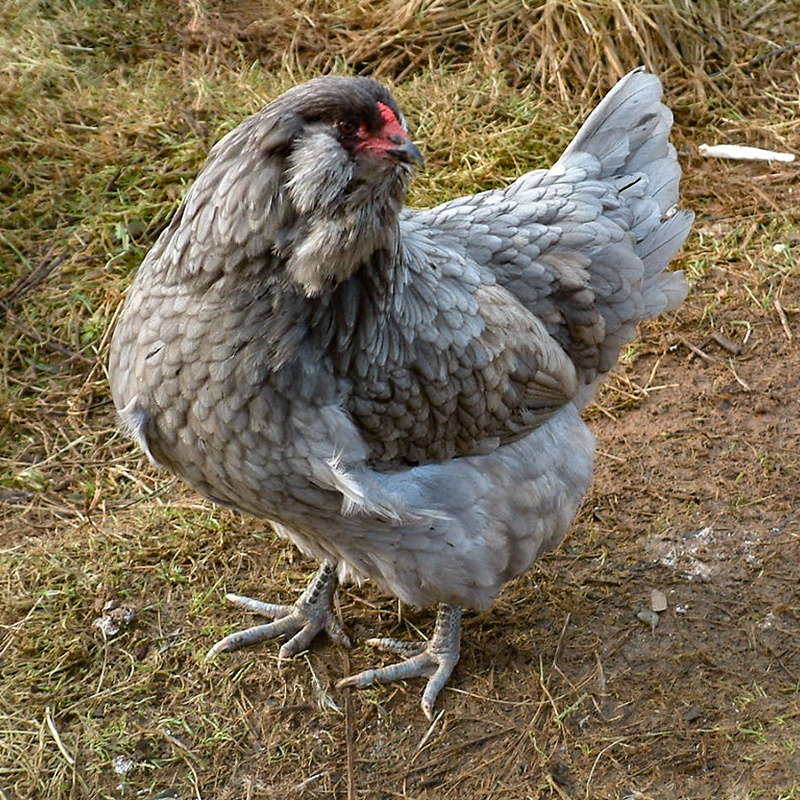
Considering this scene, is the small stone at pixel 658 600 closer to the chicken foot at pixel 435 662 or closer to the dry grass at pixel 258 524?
the dry grass at pixel 258 524

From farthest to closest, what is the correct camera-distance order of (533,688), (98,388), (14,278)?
(14,278) → (98,388) → (533,688)

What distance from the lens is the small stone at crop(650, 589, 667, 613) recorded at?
3.95 m

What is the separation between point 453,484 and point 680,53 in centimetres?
421

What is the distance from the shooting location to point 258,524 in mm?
4266

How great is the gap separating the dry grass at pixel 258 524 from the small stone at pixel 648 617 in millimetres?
58

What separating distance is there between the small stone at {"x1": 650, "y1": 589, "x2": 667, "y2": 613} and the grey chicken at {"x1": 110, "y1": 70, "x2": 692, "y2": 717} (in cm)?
61

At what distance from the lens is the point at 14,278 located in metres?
5.18

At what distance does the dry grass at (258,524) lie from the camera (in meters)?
3.52

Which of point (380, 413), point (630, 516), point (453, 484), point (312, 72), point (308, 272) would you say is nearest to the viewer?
point (308, 272)

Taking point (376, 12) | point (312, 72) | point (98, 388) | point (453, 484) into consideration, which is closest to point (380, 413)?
point (453, 484)

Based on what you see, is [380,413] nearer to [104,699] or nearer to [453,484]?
[453,484]

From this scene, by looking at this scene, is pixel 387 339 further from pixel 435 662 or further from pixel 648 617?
pixel 648 617

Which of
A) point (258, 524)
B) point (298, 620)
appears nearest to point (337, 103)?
point (298, 620)

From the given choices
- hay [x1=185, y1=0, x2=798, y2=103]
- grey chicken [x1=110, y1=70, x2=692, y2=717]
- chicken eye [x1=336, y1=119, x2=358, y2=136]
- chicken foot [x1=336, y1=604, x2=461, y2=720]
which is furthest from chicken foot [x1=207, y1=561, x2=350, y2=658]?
hay [x1=185, y1=0, x2=798, y2=103]
